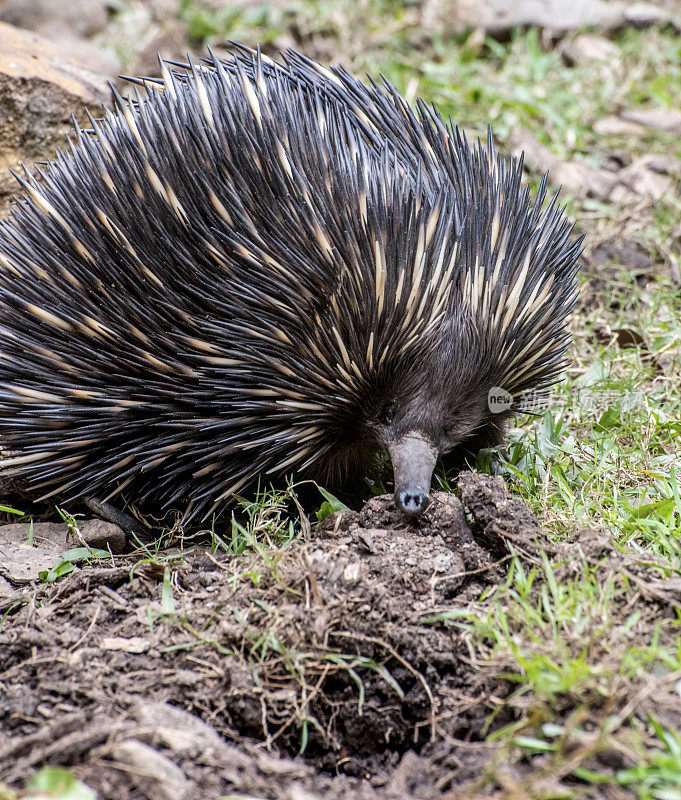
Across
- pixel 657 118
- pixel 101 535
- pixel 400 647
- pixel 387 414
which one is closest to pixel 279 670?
pixel 400 647

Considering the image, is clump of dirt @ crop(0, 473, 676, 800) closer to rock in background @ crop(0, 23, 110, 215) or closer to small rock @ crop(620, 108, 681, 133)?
rock in background @ crop(0, 23, 110, 215)

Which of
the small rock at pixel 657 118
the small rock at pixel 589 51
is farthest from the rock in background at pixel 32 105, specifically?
the small rock at pixel 589 51

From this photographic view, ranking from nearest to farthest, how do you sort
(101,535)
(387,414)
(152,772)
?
1. (152,772)
2. (387,414)
3. (101,535)

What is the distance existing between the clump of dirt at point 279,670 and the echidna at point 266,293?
11.2 inches

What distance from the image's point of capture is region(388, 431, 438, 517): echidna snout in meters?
2.64

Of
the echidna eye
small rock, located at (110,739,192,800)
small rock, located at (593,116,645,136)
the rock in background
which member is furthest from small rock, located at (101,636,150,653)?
small rock, located at (593,116,645,136)

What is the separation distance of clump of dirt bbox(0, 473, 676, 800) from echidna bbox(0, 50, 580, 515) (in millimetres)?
284

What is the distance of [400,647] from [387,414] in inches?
33.9

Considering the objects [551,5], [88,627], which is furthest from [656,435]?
[551,5]

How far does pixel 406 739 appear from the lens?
2.25 meters

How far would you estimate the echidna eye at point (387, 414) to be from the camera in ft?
9.48

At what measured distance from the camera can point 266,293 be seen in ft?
9.27

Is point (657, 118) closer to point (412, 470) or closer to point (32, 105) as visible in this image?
point (32, 105)

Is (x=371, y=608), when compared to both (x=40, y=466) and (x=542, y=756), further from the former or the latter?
(x=40, y=466)
